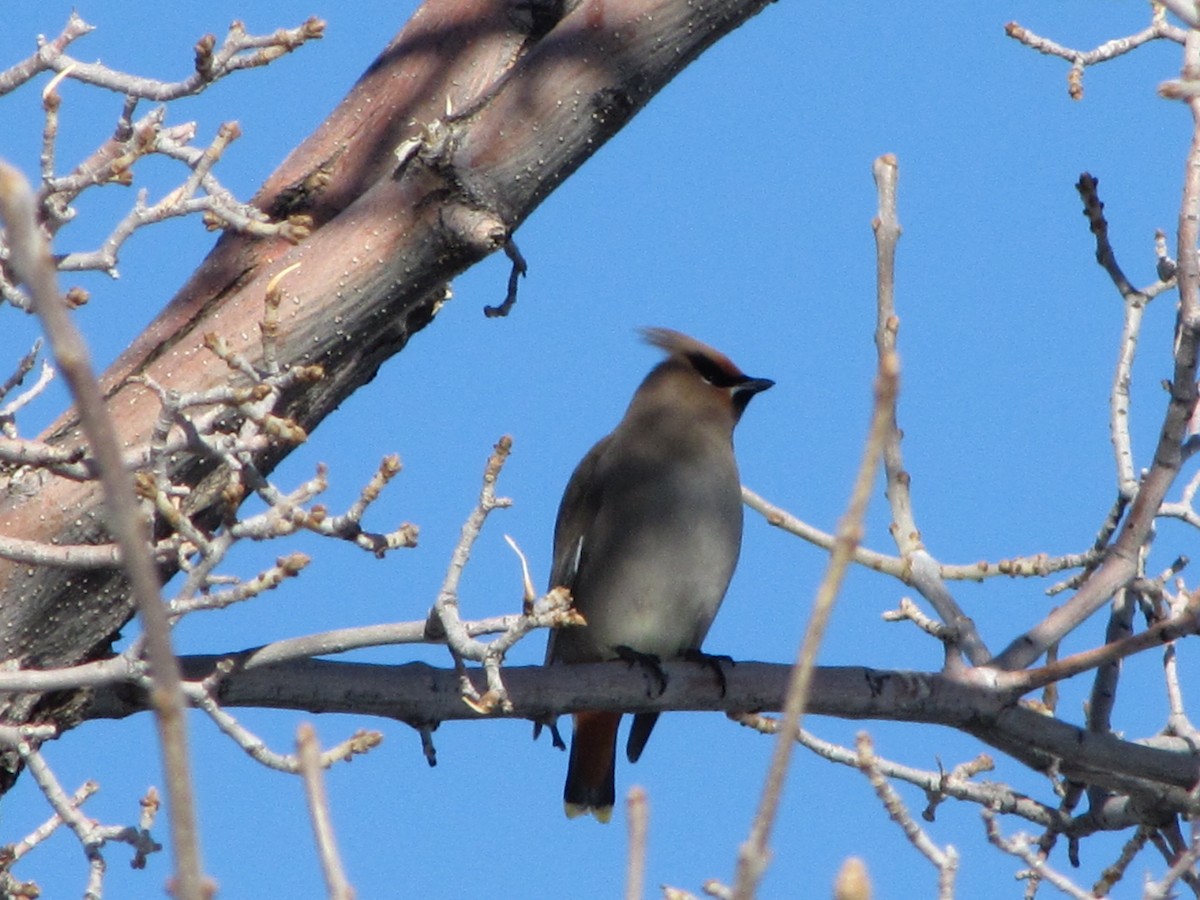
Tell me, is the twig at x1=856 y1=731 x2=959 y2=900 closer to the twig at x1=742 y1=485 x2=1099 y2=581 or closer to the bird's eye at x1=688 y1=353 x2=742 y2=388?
the twig at x1=742 y1=485 x2=1099 y2=581

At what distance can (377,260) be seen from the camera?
2.76m

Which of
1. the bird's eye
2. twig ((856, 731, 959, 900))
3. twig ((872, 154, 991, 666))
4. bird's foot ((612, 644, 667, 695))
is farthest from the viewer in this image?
the bird's eye

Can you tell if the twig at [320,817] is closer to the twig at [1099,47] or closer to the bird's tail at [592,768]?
the twig at [1099,47]

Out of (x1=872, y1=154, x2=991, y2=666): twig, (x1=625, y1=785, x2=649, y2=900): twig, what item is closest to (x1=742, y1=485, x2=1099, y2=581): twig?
(x1=872, y1=154, x2=991, y2=666): twig

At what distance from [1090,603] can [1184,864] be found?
1009mm

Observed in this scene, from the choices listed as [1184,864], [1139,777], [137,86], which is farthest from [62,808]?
[1139,777]

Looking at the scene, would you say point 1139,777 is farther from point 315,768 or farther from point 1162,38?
point 315,768

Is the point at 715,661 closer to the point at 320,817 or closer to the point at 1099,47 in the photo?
the point at 1099,47

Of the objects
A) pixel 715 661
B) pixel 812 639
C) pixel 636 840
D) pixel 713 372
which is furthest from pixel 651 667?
pixel 812 639

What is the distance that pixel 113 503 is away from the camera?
806 mm

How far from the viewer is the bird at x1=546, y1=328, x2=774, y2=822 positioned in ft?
16.0

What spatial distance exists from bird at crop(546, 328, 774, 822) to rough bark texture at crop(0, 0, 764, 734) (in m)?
1.98

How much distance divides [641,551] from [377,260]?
229 centimetres

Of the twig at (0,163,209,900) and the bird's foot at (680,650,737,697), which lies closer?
the twig at (0,163,209,900)
